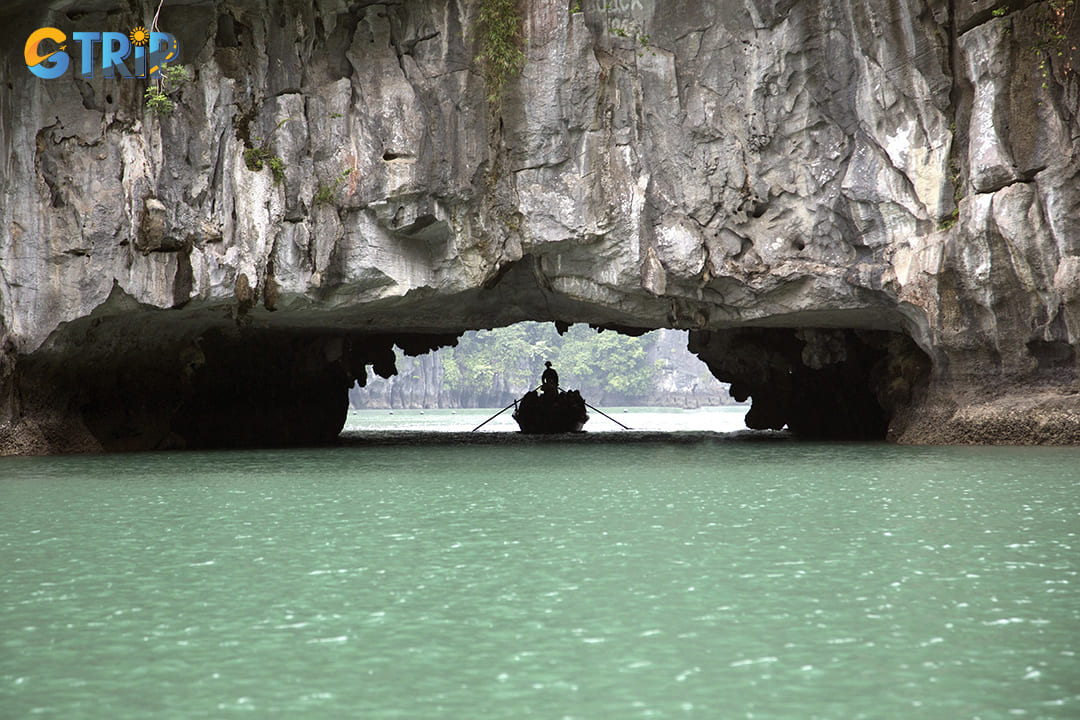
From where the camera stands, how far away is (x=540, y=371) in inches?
2854

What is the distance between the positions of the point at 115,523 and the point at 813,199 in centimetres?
1000

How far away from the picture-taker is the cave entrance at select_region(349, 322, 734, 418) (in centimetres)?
7050

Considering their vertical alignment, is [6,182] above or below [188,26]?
below

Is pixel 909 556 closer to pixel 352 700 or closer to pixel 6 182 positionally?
pixel 352 700

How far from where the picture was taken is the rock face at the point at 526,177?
12.9 meters

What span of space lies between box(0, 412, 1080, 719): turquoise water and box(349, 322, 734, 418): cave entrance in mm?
60996

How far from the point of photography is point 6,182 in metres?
13.3

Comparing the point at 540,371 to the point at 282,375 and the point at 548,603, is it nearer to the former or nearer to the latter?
the point at 282,375

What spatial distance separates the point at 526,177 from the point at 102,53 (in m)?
5.77

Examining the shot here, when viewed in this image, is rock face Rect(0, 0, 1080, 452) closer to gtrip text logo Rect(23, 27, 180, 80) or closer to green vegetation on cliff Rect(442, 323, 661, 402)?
gtrip text logo Rect(23, 27, 180, 80)

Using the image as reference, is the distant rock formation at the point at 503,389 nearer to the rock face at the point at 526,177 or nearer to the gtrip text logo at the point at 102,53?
the rock face at the point at 526,177

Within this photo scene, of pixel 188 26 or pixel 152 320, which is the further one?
pixel 152 320

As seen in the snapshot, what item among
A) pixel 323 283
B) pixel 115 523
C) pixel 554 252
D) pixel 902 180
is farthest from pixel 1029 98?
pixel 115 523

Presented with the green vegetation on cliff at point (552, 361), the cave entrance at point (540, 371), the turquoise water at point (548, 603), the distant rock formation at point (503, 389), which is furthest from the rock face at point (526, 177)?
the green vegetation on cliff at point (552, 361)
